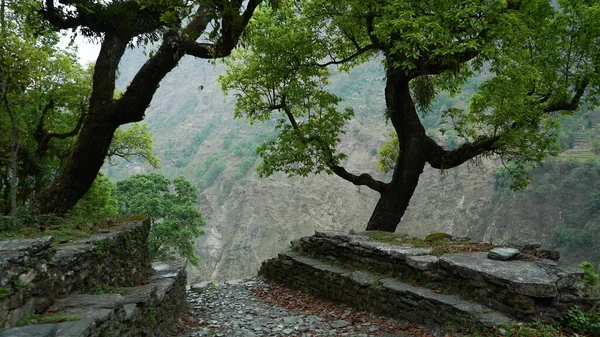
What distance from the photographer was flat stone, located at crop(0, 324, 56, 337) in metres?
2.56

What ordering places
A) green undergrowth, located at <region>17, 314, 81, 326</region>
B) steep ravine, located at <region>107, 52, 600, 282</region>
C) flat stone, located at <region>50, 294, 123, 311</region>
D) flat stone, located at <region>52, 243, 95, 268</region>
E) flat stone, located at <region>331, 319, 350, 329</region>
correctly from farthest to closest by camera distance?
steep ravine, located at <region>107, 52, 600, 282</region>
flat stone, located at <region>331, 319, 350, 329</region>
flat stone, located at <region>52, 243, 95, 268</region>
flat stone, located at <region>50, 294, 123, 311</region>
green undergrowth, located at <region>17, 314, 81, 326</region>

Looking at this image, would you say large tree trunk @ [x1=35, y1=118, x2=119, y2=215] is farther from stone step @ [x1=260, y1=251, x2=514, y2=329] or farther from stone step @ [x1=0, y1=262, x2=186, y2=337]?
stone step @ [x1=260, y1=251, x2=514, y2=329]

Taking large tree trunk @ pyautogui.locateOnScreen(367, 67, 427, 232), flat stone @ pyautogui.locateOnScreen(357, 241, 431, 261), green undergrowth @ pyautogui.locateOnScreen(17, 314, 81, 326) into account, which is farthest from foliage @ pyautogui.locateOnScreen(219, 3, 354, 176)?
green undergrowth @ pyautogui.locateOnScreen(17, 314, 81, 326)

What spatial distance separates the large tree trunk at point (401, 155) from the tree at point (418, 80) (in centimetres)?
3

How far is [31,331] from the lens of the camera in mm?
2682

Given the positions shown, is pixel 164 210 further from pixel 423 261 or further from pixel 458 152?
pixel 423 261

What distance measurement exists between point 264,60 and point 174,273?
277 inches

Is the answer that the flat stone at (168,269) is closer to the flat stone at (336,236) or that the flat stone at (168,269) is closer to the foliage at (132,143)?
the flat stone at (336,236)

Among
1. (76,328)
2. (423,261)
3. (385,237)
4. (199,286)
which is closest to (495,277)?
(423,261)

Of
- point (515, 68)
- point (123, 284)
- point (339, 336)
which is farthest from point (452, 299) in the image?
point (515, 68)

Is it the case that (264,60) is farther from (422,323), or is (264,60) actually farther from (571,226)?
Answer: (571,226)

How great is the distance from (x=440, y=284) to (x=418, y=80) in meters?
7.40

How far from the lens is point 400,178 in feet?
36.8

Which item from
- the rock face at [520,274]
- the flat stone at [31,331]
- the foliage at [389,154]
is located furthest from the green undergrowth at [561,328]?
the foliage at [389,154]
